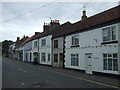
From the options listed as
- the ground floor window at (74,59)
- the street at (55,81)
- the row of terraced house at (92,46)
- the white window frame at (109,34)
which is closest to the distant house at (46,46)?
the row of terraced house at (92,46)

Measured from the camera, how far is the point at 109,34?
55.5ft

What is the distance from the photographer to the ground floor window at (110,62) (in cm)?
1570

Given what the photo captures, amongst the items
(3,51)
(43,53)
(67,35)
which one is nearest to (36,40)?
(43,53)

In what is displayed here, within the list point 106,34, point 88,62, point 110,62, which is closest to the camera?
point 110,62

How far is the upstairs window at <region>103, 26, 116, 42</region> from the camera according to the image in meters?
16.4

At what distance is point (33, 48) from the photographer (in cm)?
4259

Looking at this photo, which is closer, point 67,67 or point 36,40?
point 67,67

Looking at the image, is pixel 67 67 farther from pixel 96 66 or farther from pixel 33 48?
pixel 33 48

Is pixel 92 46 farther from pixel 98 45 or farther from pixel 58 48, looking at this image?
pixel 58 48

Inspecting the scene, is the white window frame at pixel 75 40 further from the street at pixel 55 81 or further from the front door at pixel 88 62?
the street at pixel 55 81

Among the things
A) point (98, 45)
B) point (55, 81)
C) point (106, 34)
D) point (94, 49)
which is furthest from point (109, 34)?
point (55, 81)

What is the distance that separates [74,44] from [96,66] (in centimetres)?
599

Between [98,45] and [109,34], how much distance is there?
1.73 meters

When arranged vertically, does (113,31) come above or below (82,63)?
above
